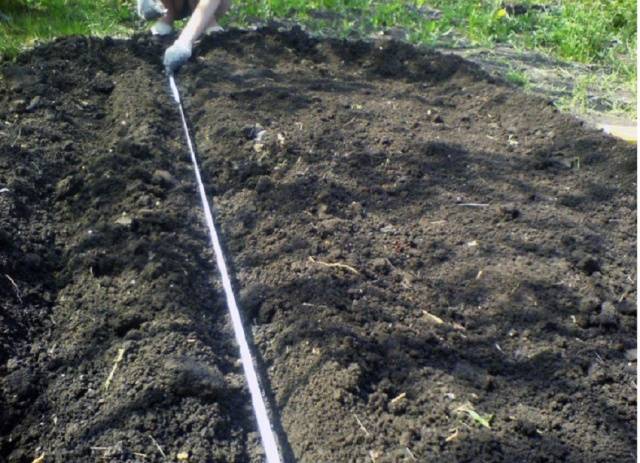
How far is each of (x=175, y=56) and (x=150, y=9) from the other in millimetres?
1337

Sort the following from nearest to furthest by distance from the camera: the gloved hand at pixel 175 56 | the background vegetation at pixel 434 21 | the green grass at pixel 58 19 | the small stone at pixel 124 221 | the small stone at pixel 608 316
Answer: the small stone at pixel 608 316, the small stone at pixel 124 221, the gloved hand at pixel 175 56, the green grass at pixel 58 19, the background vegetation at pixel 434 21

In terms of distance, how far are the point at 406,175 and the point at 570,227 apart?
86 centimetres

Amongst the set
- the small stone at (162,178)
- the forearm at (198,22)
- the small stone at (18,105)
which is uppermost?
the forearm at (198,22)

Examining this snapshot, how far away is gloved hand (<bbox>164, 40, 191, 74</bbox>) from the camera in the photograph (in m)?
5.38

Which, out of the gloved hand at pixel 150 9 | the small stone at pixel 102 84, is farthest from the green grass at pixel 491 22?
the small stone at pixel 102 84

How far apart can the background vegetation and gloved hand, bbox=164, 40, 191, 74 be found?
1.47m

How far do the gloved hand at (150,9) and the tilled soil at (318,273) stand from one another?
1483 millimetres

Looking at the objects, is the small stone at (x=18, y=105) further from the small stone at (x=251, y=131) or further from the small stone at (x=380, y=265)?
A: the small stone at (x=380, y=265)

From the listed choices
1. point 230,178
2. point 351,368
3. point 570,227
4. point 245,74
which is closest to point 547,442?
point 351,368

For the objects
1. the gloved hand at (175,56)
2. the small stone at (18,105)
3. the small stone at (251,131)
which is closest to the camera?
the small stone at (251,131)

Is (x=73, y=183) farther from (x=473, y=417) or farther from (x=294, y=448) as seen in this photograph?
(x=473, y=417)

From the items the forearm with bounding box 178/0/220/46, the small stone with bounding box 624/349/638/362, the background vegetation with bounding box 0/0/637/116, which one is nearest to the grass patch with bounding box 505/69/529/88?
the background vegetation with bounding box 0/0/637/116

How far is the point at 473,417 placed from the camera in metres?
2.42

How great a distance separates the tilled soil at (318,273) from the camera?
246cm
